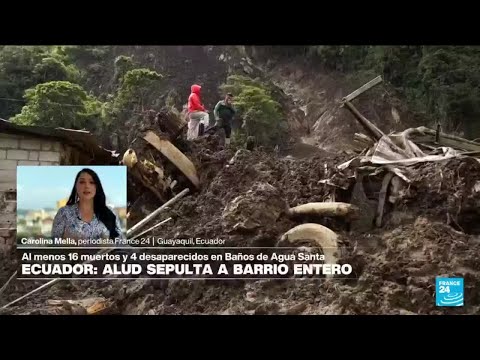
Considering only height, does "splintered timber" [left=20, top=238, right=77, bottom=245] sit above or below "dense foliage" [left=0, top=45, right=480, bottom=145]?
below

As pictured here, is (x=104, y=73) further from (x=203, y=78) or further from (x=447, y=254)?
(x=447, y=254)

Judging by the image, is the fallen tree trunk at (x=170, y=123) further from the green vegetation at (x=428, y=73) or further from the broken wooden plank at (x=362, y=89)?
the broken wooden plank at (x=362, y=89)

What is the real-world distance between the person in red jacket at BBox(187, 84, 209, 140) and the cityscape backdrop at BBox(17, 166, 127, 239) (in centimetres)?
65

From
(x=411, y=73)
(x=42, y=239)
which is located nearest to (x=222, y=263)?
(x=42, y=239)

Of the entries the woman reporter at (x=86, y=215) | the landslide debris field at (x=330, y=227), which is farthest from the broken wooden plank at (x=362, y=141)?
the woman reporter at (x=86, y=215)

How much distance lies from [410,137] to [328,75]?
86 centimetres

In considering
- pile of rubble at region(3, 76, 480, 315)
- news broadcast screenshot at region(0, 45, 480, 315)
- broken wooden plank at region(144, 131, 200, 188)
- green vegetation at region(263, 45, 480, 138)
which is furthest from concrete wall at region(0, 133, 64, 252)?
green vegetation at region(263, 45, 480, 138)

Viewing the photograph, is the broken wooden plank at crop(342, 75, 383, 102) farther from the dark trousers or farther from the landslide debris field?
the dark trousers

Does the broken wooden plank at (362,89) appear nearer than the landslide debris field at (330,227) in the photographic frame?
No

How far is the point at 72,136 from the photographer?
15.2 ft

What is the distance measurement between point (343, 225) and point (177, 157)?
1.49 m

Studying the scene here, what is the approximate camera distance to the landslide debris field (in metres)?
4.51

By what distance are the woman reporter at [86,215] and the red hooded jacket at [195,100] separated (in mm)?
967

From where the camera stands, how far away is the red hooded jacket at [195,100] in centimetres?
463
